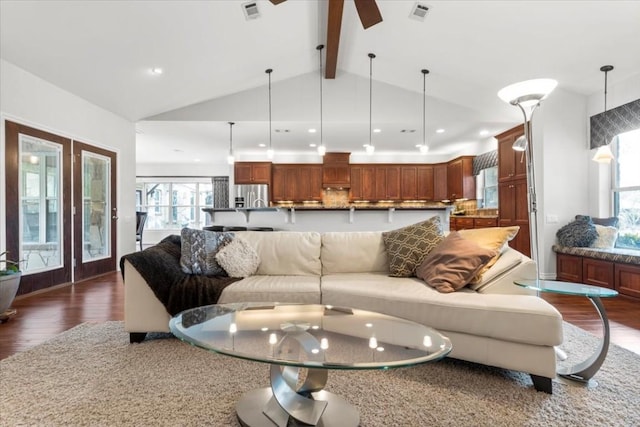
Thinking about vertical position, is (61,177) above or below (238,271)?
above

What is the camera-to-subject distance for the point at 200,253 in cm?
268

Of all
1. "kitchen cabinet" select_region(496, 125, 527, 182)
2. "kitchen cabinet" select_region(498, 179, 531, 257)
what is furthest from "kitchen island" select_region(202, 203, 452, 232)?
"kitchen cabinet" select_region(496, 125, 527, 182)

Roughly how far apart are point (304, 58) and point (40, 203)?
3984 millimetres

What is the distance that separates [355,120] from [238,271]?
12.9ft

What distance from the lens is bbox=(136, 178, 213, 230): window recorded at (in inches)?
405

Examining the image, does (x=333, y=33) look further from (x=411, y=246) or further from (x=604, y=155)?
(x=604, y=155)

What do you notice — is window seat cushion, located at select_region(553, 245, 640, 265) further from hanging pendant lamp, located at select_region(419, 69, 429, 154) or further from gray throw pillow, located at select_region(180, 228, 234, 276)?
gray throw pillow, located at select_region(180, 228, 234, 276)

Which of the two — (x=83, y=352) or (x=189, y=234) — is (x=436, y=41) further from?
(x=83, y=352)

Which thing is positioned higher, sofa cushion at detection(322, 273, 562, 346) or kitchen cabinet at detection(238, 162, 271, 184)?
kitchen cabinet at detection(238, 162, 271, 184)

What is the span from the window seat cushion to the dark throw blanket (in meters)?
4.10

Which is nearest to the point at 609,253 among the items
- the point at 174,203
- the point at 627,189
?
the point at 627,189

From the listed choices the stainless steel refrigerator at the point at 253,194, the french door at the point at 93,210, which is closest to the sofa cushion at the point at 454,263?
the french door at the point at 93,210

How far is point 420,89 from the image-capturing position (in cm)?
568

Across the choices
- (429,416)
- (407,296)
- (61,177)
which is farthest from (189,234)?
(61,177)
